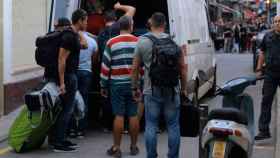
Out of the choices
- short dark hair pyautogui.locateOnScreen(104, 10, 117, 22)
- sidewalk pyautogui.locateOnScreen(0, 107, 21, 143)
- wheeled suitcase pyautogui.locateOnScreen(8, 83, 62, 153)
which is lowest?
sidewalk pyautogui.locateOnScreen(0, 107, 21, 143)

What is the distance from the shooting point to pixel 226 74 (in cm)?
2073

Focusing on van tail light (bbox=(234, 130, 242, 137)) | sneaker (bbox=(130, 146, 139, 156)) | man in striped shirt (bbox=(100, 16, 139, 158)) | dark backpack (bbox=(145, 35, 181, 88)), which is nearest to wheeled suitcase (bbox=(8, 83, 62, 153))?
man in striped shirt (bbox=(100, 16, 139, 158))

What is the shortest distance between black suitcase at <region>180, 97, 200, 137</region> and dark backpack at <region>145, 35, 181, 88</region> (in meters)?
0.41

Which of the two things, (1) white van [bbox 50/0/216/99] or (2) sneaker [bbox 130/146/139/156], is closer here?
(2) sneaker [bbox 130/146/139/156]

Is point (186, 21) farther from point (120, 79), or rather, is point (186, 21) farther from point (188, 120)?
point (188, 120)

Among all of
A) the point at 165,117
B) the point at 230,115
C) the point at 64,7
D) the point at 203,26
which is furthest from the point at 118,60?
the point at 203,26

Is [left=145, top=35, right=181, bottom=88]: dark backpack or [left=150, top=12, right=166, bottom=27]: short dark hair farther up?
[left=150, top=12, right=166, bottom=27]: short dark hair

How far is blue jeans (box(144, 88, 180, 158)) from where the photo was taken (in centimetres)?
702

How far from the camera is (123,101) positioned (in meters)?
8.06

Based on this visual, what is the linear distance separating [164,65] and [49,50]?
Result: 2.07 metres

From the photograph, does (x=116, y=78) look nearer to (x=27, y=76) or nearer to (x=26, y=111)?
(x=26, y=111)

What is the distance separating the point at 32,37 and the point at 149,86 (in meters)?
6.95

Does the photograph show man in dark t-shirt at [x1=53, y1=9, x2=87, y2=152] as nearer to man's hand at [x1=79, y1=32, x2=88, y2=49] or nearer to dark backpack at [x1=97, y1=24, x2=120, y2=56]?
man's hand at [x1=79, y1=32, x2=88, y2=49]

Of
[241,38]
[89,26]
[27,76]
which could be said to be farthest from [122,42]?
[241,38]
